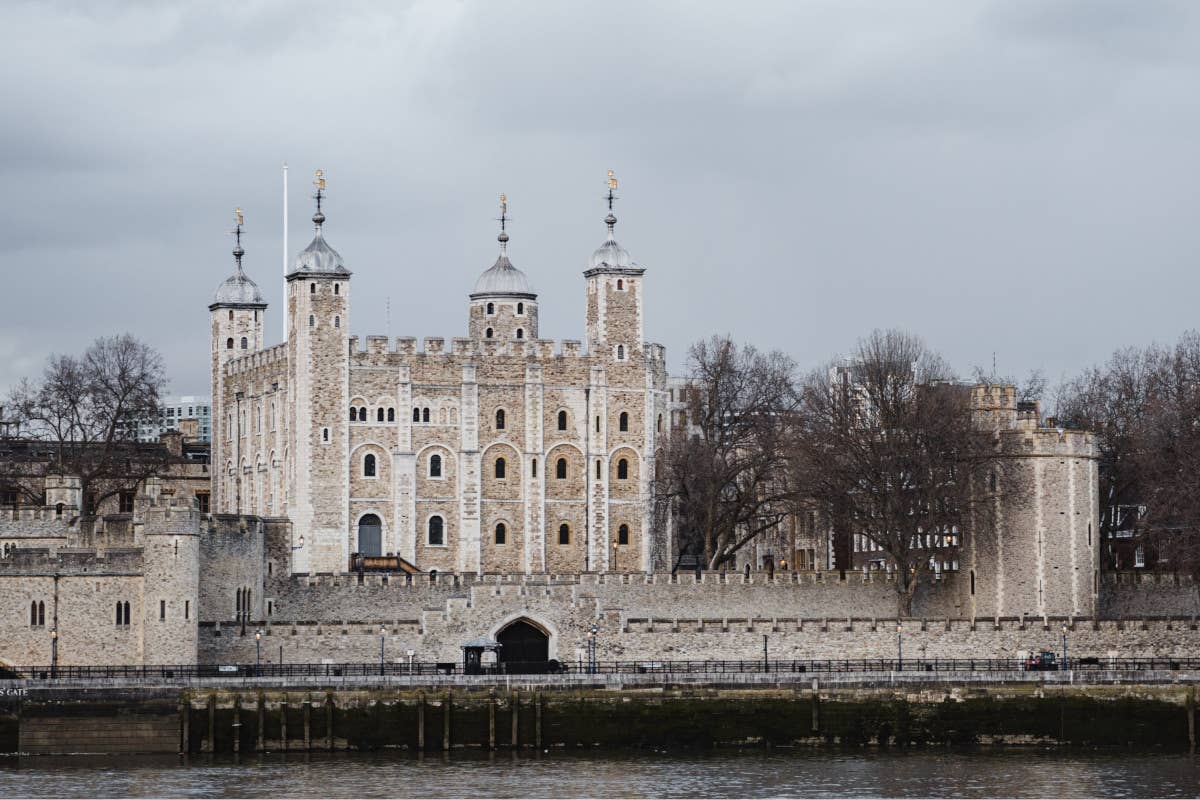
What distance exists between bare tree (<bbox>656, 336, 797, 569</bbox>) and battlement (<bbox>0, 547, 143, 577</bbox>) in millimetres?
24845

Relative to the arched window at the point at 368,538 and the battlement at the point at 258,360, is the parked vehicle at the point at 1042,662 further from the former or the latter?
the battlement at the point at 258,360

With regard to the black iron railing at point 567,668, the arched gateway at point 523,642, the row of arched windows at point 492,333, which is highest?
the row of arched windows at point 492,333

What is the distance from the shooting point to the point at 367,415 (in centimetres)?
10881

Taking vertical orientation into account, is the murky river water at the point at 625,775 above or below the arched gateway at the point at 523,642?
below

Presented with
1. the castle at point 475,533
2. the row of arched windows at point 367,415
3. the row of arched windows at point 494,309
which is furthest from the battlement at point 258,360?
the row of arched windows at point 494,309

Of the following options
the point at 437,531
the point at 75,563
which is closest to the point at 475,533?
the point at 437,531

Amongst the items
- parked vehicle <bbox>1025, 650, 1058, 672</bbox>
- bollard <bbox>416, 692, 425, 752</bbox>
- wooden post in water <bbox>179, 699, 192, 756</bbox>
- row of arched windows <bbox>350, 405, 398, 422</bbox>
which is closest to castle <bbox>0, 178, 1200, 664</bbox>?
row of arched windows <bbox>350, 405, 398, 422</bbox>

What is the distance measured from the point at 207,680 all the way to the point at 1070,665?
25.0 m

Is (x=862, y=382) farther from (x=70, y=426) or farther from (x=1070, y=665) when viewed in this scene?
(x=70, y=426)

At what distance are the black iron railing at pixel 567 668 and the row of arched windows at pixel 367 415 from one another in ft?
68.0

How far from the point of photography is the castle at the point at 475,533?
288ft

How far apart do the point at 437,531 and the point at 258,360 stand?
9.89 meters

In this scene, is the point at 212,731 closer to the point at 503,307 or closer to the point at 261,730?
the point at 261,730

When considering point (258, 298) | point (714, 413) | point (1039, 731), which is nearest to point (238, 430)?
point (258, 298)
